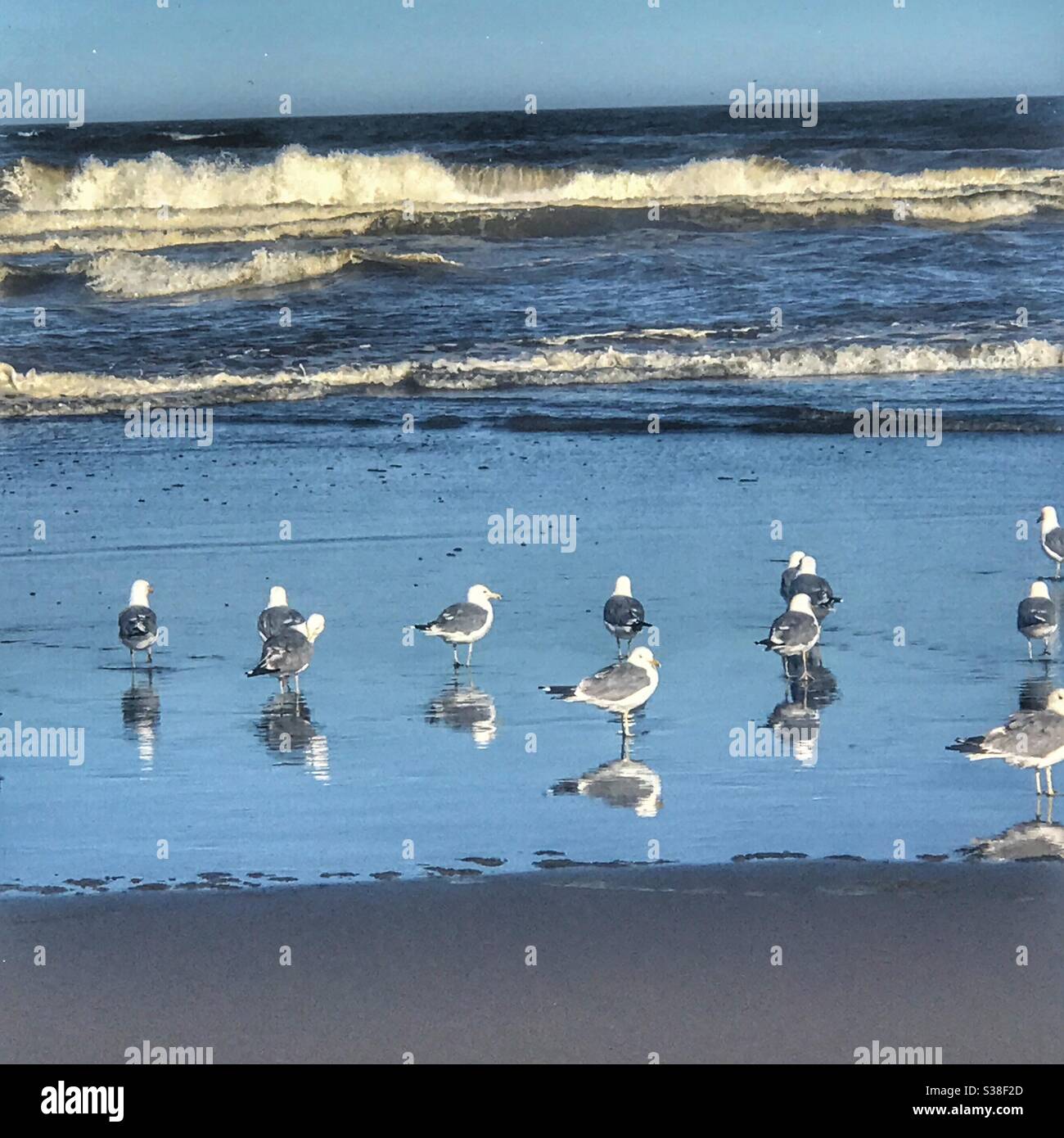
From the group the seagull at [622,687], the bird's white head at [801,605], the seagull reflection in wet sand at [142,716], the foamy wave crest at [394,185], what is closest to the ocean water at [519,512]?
the seagull reflection in wet sand at [142,716]

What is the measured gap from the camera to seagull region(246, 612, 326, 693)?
7145 millimetres

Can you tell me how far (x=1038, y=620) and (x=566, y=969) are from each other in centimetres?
396

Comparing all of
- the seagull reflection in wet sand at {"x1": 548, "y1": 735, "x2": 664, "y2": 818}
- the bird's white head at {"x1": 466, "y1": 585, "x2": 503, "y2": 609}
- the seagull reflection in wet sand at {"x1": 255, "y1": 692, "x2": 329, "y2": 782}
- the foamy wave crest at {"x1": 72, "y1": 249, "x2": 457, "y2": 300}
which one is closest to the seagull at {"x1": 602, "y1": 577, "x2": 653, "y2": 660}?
the bird's white head at {"x1": 466, "y1": 585, "x2": 503, "y2": 609}

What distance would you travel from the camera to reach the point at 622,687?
6.61 metres

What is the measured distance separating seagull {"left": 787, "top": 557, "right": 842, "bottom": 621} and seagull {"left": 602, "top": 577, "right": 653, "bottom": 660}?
687 millimetres

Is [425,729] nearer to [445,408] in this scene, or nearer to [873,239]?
[445,408]

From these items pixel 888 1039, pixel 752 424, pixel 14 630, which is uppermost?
pixel 752 424

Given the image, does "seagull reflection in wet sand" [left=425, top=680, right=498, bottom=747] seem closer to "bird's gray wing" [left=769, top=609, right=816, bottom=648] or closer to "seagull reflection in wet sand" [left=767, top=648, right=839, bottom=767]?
"seagull reflection in wet sand" [left=767, top=648, right=839, bottom=767]

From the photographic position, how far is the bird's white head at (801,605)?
7426 mm

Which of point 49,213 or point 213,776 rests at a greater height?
point 49,213

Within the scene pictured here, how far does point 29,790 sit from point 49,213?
27338 millimetres

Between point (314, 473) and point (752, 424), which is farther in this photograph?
point (752, 424)

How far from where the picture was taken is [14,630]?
26.7 feet

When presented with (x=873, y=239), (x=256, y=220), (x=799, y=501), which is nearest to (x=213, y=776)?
(x=799, y=501)
